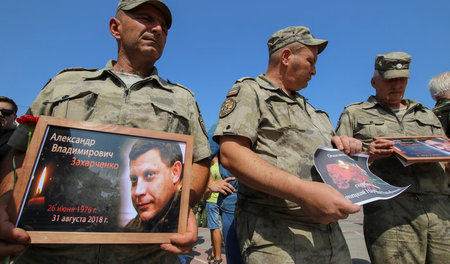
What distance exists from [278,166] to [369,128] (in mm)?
1612

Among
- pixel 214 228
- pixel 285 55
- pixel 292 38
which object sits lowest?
pixel 214 228

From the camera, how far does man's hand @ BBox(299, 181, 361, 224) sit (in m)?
1.30

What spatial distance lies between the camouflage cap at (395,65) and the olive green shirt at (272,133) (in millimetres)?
1403

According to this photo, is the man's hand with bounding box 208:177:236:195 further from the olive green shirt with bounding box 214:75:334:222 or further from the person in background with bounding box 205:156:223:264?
the person in background with bounding box 205:156:223:264

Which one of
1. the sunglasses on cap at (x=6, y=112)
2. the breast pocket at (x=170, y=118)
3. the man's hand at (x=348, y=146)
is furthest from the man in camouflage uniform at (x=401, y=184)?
the sunglasses on cap at (x=6, y=112)

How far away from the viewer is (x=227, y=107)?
1.89 metres

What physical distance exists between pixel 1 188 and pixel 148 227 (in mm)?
746

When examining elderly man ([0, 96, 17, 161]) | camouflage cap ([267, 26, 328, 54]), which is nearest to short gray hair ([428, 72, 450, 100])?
camouflage cap ([267, 26, 328, 54])

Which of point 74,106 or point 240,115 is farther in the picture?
point 240,115

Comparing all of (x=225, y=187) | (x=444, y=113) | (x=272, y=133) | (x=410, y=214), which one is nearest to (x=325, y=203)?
(x=272, y=133)

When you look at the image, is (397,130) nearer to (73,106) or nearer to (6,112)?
(73,106)

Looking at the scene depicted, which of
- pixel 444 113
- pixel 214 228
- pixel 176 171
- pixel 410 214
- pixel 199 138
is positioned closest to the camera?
pixel 176 171

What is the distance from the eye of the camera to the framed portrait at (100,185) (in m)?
1.17

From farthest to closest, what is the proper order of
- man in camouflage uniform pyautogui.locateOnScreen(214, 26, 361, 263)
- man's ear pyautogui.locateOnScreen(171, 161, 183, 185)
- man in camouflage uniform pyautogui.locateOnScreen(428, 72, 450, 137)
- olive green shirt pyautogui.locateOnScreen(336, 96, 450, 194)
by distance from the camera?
man in camouflage uniform pyautogui.locateOnScreen(428, 72, 450, 137) < olive green shirt pyautogui.locateOnScreen(336, 96, 450, 194) < man in camouflage uniform pyautogui.locateOnScreen(214, 26, 361, 263) < man's ear pyautogui.locateOnScreen(171, 161, 183, 185)
